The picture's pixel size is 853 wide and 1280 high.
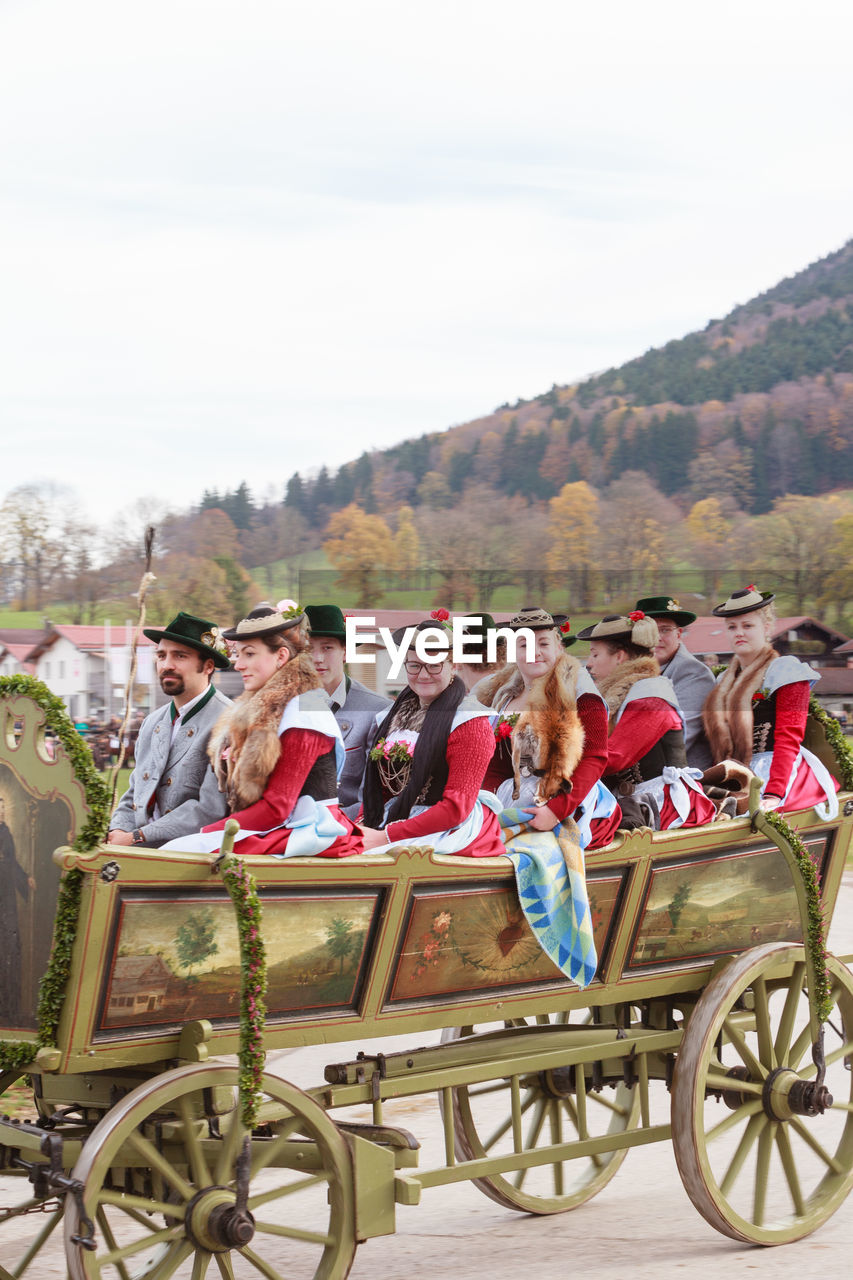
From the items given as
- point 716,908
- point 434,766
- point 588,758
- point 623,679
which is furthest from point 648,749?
point 434,766

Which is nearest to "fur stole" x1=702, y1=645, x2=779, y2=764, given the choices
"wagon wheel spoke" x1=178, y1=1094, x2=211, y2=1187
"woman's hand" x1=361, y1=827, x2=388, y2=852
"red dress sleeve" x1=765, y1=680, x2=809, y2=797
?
"red dress sleeve" x1=765, y1=680, x2=809, y2=797

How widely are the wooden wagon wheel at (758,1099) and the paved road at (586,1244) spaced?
0.12m

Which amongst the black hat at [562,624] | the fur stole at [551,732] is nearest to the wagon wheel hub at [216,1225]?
the fur stole at [551,732]

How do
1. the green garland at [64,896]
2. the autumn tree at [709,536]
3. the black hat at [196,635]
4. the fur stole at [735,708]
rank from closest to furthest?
the green garland at [64,896], the black hat at [196,635], the fur stole at [735,708], the autumn tree at [709,536]

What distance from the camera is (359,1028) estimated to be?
430 centimetres

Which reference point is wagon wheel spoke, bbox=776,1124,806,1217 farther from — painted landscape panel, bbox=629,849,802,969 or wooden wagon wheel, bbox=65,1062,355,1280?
wooden wagon wheel, bbox=65,1062,355,1280

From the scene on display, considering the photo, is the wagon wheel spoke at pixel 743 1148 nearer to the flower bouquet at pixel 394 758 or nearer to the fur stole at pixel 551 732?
the fur stole at pixel 551 732

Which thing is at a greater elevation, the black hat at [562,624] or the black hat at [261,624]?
the black hat at [261,624]

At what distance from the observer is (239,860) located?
3.80m

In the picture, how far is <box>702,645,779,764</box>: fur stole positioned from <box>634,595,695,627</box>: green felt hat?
0.29 m

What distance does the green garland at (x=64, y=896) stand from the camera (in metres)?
Result: 3.63

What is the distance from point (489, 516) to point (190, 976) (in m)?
9.88

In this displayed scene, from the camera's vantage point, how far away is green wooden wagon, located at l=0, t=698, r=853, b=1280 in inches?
148

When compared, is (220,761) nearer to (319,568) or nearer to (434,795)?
(434,795)
